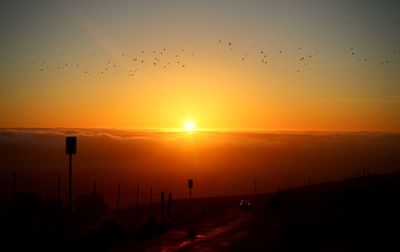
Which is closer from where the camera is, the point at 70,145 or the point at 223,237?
the point at 70,145

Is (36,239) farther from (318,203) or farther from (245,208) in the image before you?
(245,208)

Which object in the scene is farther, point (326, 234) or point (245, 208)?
point (245, 208)

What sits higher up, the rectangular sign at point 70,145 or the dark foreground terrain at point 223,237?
the rectangular sign at point 70,145

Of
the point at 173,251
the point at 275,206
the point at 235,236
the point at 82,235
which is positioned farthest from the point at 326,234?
the point at 275,206

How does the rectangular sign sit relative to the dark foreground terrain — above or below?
above

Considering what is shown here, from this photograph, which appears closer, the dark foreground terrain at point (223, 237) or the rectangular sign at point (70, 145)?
the dark foreground terrain at point (223, 237)

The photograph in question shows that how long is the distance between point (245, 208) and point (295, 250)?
5073 centimetres

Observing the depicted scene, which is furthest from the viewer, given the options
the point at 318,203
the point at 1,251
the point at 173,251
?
the point at 318,203

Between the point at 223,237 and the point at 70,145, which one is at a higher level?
the point at 70,145

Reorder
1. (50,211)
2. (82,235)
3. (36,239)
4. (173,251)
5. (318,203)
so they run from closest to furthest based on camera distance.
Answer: (36,239), (173,251), (82,235), (50,211), (318,203)

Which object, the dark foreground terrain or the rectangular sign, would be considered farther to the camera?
the rectangular sign

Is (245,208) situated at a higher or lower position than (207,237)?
lower

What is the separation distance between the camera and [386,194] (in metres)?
54.9

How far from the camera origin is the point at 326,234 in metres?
30.9
